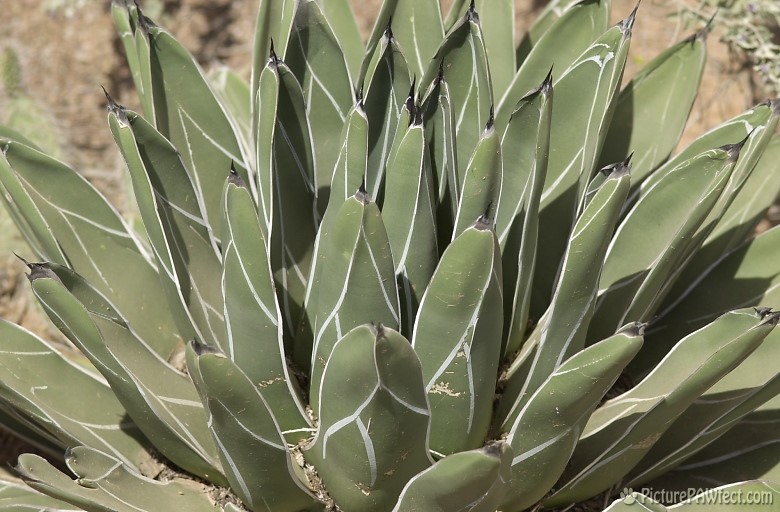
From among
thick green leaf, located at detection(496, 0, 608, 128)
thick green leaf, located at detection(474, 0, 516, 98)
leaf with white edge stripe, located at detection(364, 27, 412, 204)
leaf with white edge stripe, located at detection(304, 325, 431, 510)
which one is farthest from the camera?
thick green leaf, located at detection(474, 0, 516, 98)

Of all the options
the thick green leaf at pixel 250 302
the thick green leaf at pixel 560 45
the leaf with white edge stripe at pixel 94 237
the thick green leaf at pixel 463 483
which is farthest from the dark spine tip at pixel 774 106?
the leaf with white edge stripe at pixel 94 237

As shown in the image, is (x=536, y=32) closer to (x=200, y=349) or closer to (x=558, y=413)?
(x=558, y=413)

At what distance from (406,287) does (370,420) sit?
0.26 m

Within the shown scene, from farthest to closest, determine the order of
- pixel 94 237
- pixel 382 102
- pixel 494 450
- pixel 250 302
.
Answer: pixel 94 237 < pixel 382 102 < pixel 250 302 < pixel 494 450

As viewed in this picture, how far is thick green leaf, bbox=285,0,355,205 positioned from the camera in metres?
1.45

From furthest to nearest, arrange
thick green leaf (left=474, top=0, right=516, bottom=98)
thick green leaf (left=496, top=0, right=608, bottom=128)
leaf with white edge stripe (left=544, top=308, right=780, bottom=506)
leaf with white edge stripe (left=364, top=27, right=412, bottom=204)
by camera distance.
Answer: thick green leaf (left=474, top=0, right=516, bottom=98)
thick green leaf (left=496, top=0, right=608, bottom=128)
leaf with white edge stripe (left=364, top=27, right=412, bottom=204)
leaf with white edge stripe (left=544, top=308, right=780, bottom=506)

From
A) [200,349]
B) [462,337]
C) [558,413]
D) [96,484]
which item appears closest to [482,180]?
[462,337]

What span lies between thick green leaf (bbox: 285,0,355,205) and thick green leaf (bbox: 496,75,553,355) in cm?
31

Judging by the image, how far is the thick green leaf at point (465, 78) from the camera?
4.60 feet

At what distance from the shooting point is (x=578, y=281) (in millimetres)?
1225

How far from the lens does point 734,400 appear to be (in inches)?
53.7

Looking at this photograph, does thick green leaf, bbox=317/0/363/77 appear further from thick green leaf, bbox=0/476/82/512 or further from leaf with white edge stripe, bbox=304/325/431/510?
thick green leaf, bbox=0/476/82/512

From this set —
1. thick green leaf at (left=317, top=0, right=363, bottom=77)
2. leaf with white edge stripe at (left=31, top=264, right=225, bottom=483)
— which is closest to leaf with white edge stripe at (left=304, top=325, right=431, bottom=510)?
leaf with white edge stripe at (left=31, top=264, right=225, bottom=483)

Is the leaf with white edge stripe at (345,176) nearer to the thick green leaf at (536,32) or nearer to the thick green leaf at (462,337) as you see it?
the thick green leaf at (462,337)
